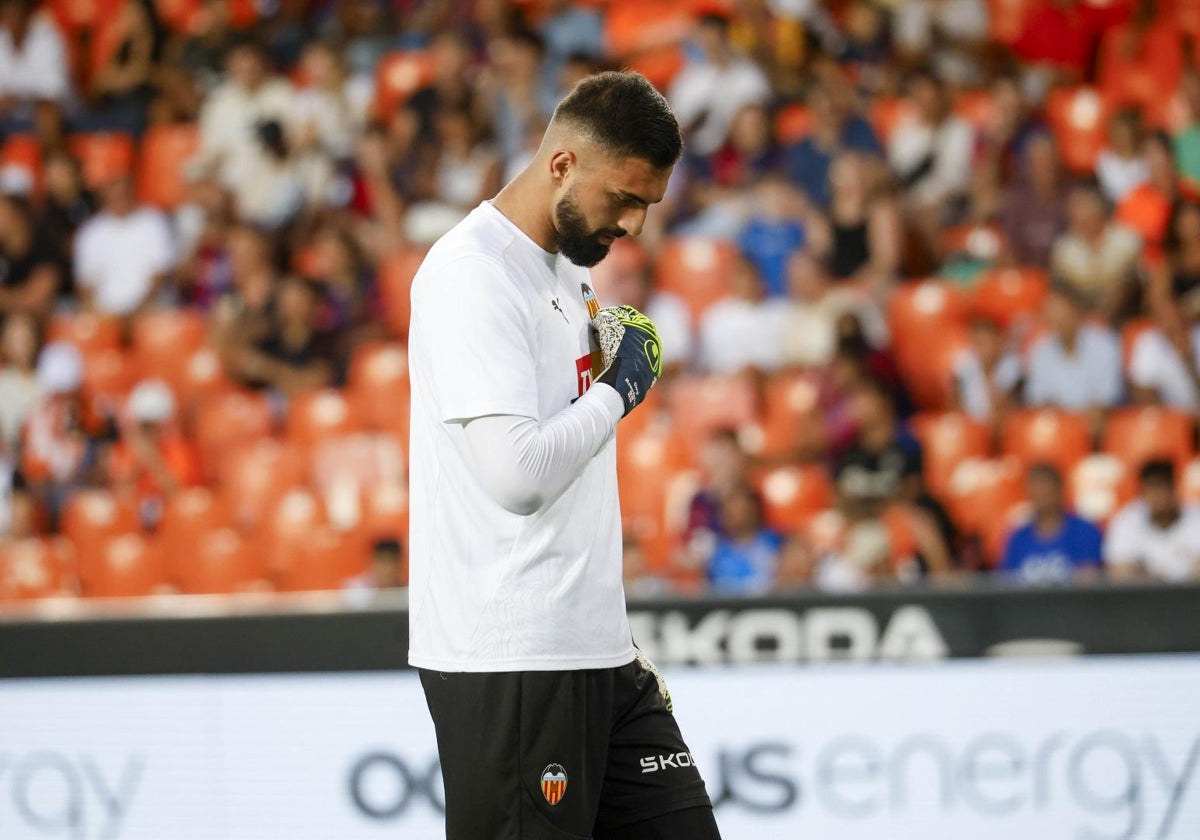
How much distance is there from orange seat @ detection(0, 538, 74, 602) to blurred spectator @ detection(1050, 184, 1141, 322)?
18.9 feet

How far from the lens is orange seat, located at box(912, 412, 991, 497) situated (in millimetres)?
7855

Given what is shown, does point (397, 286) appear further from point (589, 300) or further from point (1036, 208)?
point (589, 300)

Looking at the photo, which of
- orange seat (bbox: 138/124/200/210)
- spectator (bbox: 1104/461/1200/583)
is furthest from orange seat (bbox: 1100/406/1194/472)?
orange seat (bbox: 138/124/200/210)

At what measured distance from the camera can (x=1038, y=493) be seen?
713cm

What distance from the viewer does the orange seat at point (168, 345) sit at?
31.3 feet

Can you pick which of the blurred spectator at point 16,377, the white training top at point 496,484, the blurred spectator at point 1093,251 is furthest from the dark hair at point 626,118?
the blurred spectator at point 16,377

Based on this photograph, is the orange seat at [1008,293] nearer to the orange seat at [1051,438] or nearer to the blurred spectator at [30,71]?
the orange seat at [1051,438]

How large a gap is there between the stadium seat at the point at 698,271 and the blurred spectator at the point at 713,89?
Answer: 946 millimetres

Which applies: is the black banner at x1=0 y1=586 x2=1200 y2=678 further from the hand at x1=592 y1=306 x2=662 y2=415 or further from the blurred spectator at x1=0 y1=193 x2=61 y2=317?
the blurred spectator at x1=0 y1=193 x2=61 y2=317

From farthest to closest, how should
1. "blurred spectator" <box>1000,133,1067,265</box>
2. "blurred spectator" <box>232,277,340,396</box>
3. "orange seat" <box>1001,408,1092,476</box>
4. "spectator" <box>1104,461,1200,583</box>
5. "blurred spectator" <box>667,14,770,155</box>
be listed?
"blurred spectator" <box>667,14,770,155</box>, "blurred spectator" <box>232,277,340,396</box>, "blurred spectator" <box>1000,133,1067,265</box>, "orange seat" <box>1001,408,1092,476</box>, "spectator" <box>1104,461,1200,583</box>

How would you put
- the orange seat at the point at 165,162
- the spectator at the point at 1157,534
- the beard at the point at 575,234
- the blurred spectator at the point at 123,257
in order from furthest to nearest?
the orange seat at the point at 165,162 → the blurred spectator at the point at 123,257 → the spectator at the point at 1157,534 → the beard at the point at 575,234

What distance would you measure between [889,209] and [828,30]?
2235 millimetres

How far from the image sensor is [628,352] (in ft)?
9.24

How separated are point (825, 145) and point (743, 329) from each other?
152 centimetres
